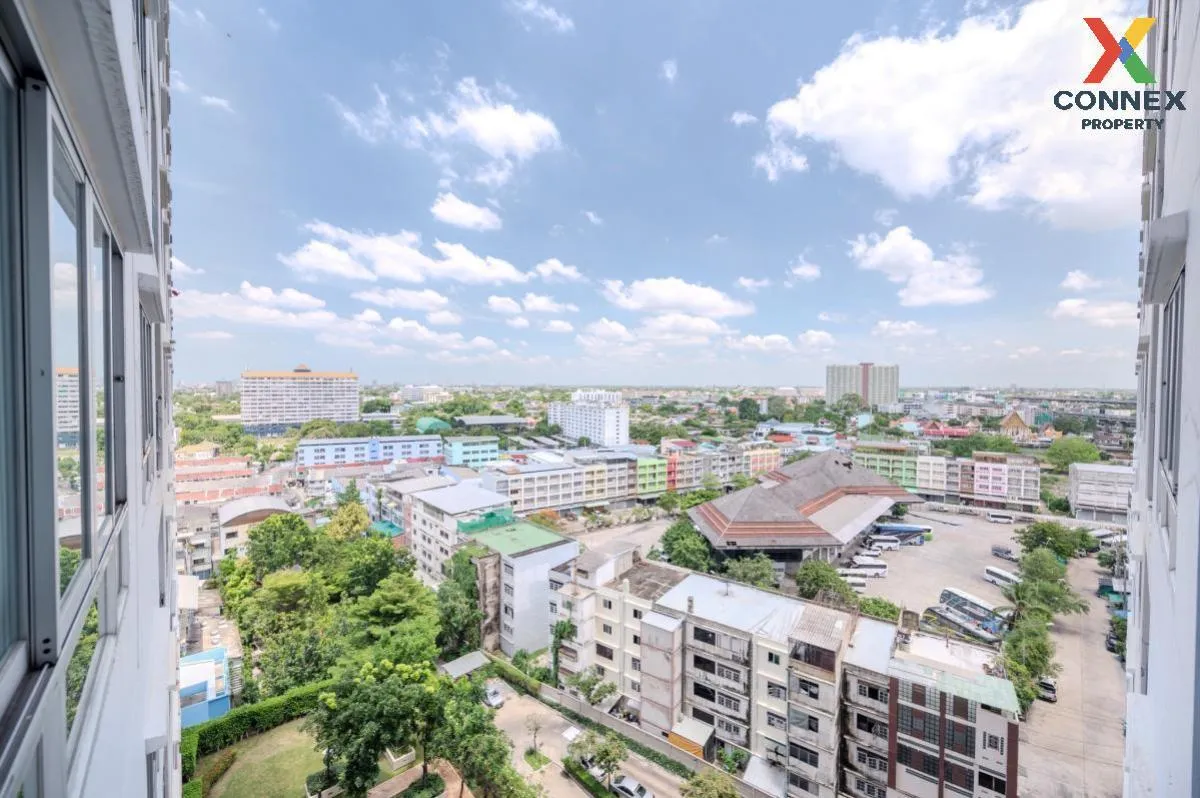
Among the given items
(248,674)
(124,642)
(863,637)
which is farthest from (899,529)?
(124,642)

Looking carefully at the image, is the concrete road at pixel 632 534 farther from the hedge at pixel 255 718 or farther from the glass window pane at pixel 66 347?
the glass window pane at pixel 66 347

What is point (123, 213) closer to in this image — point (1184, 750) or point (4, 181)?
point (4, 181)

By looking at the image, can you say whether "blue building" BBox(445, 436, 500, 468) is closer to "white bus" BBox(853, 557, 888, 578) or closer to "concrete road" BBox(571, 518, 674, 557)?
"concrete road" BBox(571, 518, 674, 557)

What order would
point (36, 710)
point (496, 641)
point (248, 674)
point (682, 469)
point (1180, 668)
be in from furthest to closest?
point (682, 469) < point (496, 641) < point (248, 674) < point (1180, 668) < point (36, 710)

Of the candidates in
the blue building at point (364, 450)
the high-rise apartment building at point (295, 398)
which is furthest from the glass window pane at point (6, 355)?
the high-rise apartment building at point (295, 398)

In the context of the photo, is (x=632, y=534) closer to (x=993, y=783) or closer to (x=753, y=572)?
(x=753, y=572)

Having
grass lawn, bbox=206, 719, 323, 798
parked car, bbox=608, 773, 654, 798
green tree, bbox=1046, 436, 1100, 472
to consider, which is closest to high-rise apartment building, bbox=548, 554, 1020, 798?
parked car, bbox=608, 773, 654, 798
